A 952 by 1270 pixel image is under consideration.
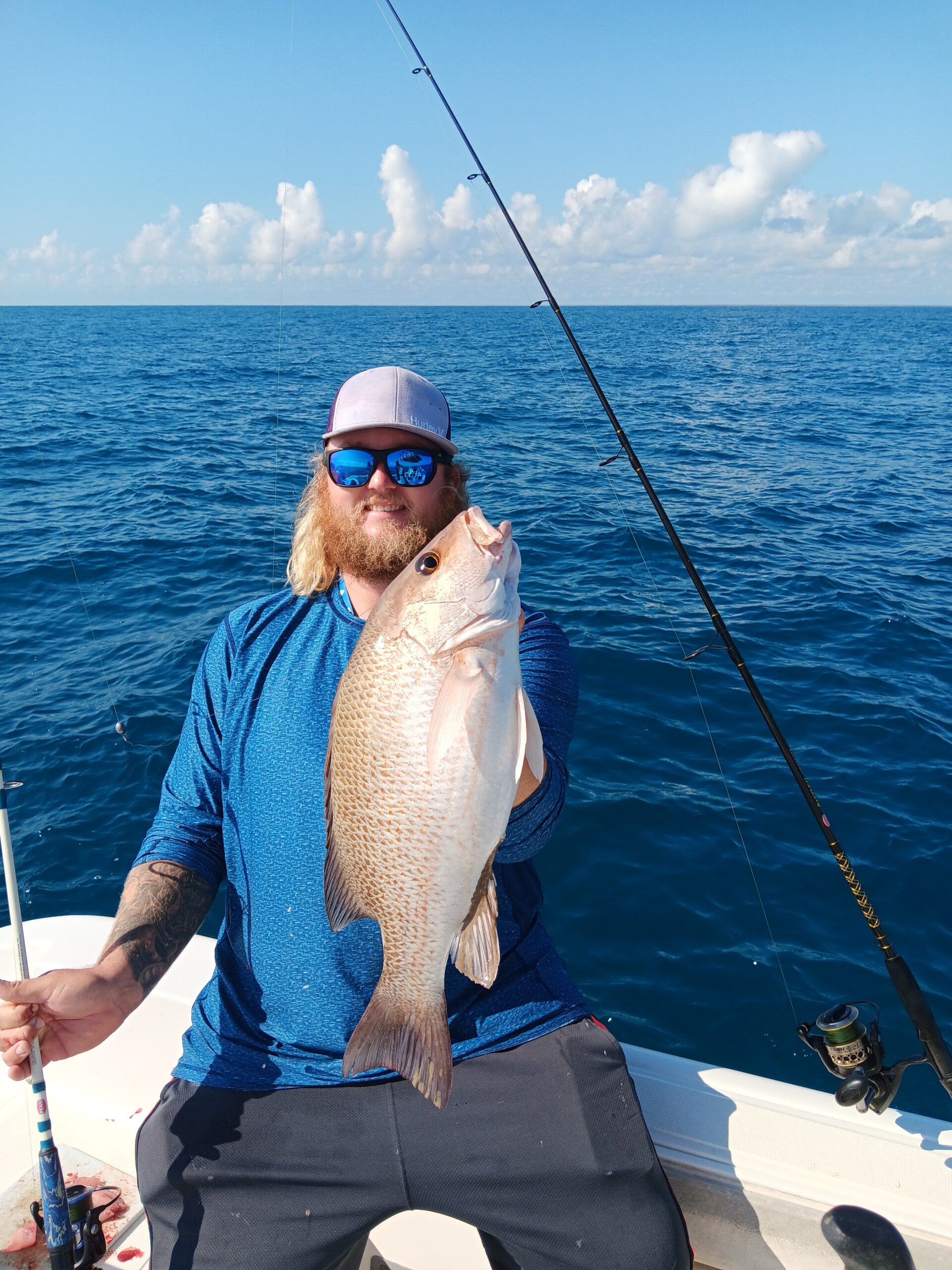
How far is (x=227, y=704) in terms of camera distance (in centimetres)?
242

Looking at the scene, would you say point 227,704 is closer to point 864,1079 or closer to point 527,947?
point 527,947

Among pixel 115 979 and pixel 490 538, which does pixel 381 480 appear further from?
pixel 115 979

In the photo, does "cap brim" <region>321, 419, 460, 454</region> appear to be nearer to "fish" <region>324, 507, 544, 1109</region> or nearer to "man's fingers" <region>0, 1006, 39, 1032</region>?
"fish" <region>324, 507, 544, 1109</region>

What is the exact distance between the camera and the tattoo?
222 cm

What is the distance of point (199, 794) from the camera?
2.41 meters

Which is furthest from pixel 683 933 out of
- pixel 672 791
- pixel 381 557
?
pixel 381 557

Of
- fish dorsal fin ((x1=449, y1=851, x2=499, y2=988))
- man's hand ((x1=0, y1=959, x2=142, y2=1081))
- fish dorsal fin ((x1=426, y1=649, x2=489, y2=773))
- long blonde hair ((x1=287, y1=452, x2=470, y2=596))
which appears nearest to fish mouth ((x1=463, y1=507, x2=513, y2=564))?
fish dorsal fin ((x1=426, y1=649, x2=489, y2=773))

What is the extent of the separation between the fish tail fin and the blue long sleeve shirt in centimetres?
27

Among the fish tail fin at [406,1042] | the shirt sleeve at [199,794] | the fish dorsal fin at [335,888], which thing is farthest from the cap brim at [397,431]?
the fish tail fin at [406,1042]

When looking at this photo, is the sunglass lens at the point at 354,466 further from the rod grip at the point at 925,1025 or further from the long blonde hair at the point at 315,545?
the rod grip at the point at 925,1025

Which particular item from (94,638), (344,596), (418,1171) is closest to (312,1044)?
(418,1171)

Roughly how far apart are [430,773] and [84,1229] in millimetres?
1875

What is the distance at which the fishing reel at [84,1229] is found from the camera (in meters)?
2.33

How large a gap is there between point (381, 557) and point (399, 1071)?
4.48 ft
